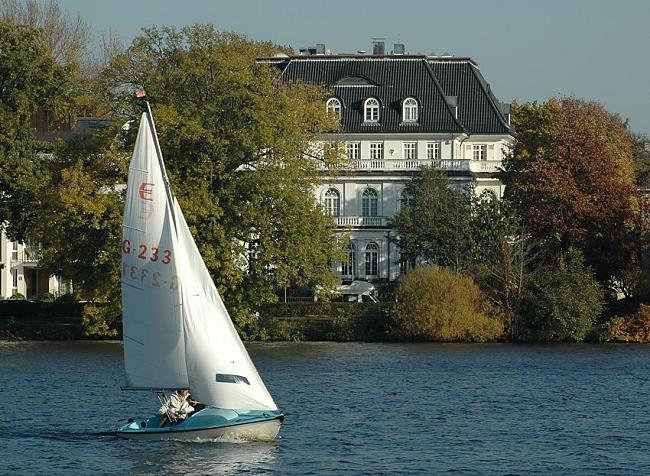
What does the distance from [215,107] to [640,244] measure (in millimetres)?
25031

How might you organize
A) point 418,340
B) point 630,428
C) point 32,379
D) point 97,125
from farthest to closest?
point 97,125
point 418,340
point 32,379
point 630,428

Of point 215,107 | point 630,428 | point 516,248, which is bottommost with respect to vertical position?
point 630,428

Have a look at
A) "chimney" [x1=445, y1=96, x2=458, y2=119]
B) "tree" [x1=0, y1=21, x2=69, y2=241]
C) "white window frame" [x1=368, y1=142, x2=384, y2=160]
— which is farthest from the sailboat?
"chimney" [x1=445, y1=96, x2=458, y2=119]

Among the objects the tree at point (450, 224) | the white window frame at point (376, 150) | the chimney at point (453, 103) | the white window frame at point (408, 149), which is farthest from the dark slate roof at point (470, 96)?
the tree at point (450, 224)

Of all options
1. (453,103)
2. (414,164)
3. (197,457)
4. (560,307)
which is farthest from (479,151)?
(197,457)

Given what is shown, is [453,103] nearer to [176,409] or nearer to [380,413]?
[380,413]

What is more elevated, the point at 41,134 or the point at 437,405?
the point at 41,134

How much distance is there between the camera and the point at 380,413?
154 feet

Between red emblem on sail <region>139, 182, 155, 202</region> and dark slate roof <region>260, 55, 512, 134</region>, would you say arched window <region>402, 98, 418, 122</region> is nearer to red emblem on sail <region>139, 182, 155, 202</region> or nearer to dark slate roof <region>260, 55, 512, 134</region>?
dark slate roof <region>260, 55, 512, 134</region>

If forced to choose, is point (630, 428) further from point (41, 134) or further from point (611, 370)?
point (41, 134)

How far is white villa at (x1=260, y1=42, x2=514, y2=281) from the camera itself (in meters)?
101

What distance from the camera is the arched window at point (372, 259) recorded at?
101 meters

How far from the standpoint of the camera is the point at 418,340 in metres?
75.5

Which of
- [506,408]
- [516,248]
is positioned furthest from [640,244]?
[506,408]
